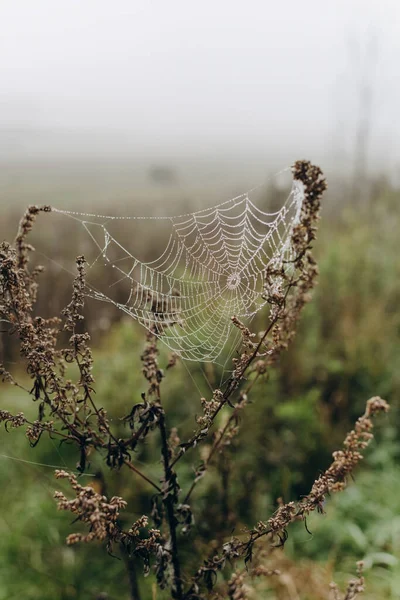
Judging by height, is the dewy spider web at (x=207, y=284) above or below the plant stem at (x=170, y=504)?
above

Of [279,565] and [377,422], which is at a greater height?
[377,422]

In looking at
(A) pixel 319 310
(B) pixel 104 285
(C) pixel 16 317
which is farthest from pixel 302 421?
(B) pixel 104 285

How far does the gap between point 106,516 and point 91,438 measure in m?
0.31

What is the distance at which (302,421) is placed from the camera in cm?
387

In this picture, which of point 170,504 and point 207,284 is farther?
point 207,284

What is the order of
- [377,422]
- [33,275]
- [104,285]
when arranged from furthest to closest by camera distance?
[104,285] < [377,422] < [33,275]

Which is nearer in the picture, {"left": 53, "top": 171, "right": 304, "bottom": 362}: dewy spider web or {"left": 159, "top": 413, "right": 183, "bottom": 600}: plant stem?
{"left": 159, "top": 413, "right": 183, "bottom": 600}: plant stem

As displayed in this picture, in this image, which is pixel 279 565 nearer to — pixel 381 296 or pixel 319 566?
pixel 319 566

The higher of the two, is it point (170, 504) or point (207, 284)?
point (207, 284)

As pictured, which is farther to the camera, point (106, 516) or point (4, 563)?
point (4, 563)

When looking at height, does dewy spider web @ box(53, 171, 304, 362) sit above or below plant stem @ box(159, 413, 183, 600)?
above

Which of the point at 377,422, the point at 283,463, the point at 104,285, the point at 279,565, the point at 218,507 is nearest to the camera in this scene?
the point at 218,507

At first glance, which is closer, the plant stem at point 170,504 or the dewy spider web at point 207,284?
the plant stem at point 170,504

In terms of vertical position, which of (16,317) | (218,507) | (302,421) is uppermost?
(16,317)
